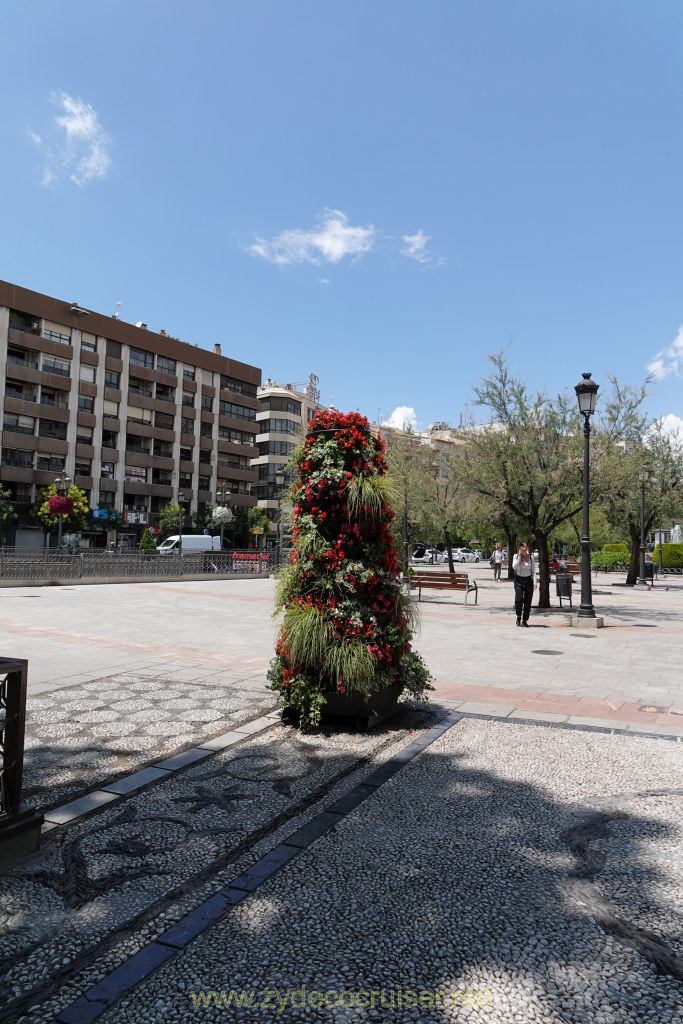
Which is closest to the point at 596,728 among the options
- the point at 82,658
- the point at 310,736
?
the point at 310,736

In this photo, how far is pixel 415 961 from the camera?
237cm

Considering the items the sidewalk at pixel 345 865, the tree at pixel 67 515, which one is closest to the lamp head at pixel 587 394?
the sidewalk at pixel 345 865

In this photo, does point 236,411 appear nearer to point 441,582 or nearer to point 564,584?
point 441,582

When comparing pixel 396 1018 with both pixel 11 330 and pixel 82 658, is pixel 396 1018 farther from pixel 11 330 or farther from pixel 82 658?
pixel 11 330

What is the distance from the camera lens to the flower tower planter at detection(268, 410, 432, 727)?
5.25 meters

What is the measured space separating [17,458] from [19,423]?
9.40 feet

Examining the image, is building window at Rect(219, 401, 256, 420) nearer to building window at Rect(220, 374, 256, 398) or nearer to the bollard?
building window at Rect(220, 374, 256, 398)

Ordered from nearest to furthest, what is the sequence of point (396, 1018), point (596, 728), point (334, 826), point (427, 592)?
1. point (396, 1018)
2. point (334, 826)
3. point (596, 728)
4. point (427, 592)

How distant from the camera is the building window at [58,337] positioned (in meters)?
54.9

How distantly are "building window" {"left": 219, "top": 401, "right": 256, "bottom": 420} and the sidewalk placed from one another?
67074 millimetres

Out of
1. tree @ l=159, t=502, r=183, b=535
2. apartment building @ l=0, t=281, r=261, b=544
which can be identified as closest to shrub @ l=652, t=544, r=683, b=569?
tree @ l=159, t=502, r=183, b=535

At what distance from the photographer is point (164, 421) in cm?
6525

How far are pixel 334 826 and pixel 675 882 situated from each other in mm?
1644

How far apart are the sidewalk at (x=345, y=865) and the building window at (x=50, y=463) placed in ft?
171
